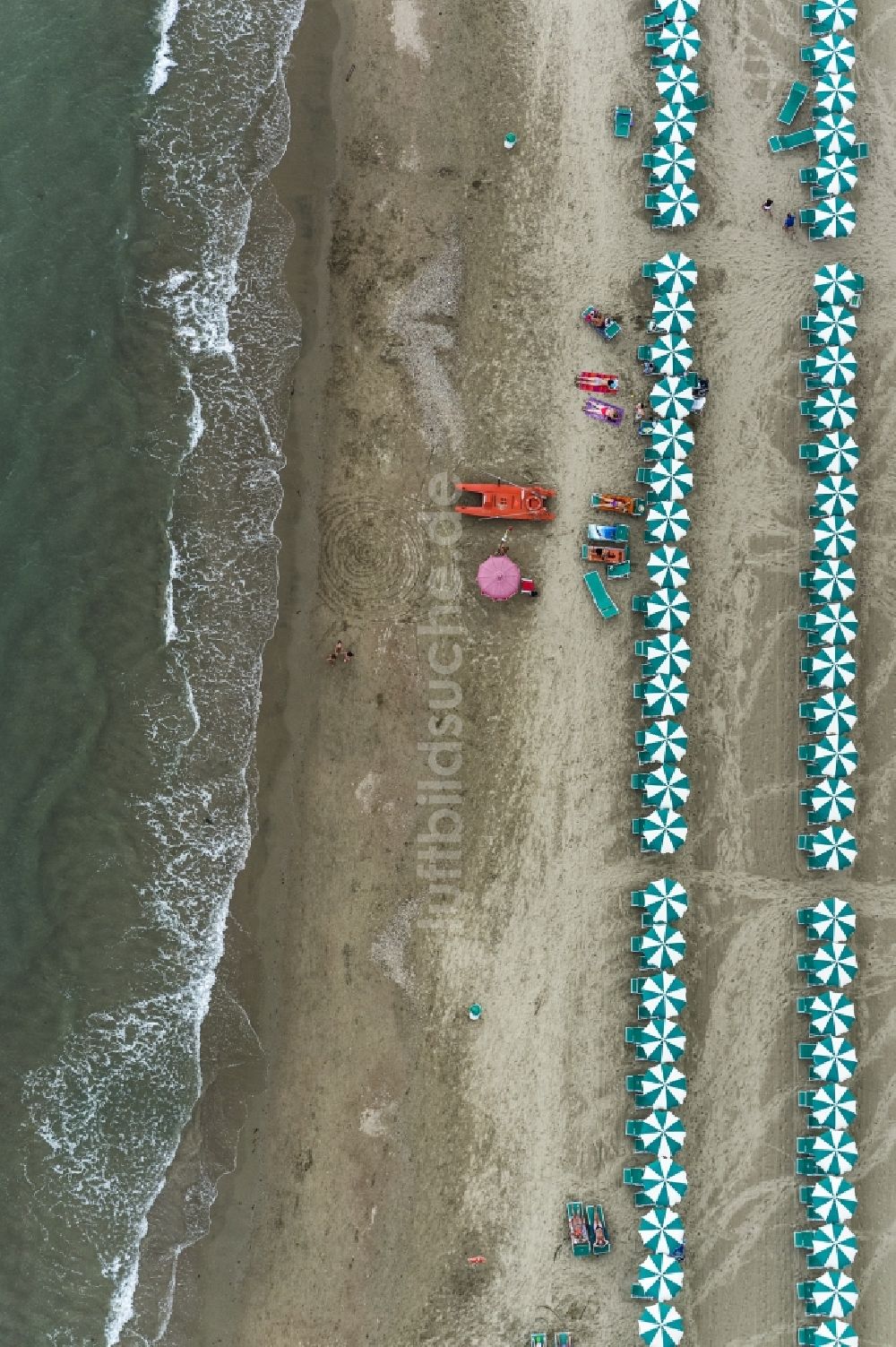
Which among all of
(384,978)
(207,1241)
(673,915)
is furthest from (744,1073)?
(207,1241)

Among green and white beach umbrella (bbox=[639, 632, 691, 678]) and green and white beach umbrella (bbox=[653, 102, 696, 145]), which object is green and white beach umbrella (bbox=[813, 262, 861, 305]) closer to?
green and white beach umbrella (bbox=[653, 102, 696, 145])

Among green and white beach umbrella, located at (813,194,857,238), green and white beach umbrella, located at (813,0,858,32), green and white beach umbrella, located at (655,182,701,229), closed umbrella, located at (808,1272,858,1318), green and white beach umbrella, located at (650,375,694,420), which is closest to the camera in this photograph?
closed umbrella, located at (808,1272,858,1318)

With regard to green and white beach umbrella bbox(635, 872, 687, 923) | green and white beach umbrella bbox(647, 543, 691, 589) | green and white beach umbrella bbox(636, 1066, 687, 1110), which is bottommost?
green and white beach umbrella bbox(636, 1066, 687, 1110)

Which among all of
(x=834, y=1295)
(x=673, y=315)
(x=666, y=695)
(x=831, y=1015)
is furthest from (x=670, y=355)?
(x=834, y=1295)

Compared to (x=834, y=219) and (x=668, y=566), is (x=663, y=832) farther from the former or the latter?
(x=834, y=219)

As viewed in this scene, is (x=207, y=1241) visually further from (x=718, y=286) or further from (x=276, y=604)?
(x=718, y=286)

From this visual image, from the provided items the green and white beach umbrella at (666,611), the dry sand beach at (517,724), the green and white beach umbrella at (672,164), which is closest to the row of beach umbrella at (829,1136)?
the dry sand beach at (517,724)

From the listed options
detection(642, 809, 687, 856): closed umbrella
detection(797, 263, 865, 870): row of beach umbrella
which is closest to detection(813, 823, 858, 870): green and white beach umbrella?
detection(797, 263, 865, 870): row of beach umbrella
